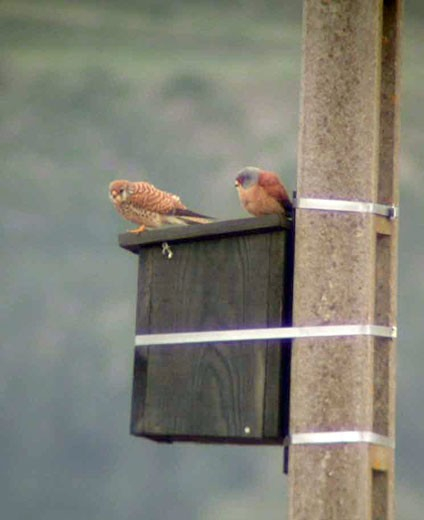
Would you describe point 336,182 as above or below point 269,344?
above

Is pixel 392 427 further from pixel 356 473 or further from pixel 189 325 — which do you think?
pixel 189 325

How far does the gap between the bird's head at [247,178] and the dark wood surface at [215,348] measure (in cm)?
27

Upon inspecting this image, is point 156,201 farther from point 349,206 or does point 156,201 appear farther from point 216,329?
point 349,206

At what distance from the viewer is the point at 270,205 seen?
380 centimetres

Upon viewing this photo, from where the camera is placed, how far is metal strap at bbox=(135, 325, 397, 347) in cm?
342

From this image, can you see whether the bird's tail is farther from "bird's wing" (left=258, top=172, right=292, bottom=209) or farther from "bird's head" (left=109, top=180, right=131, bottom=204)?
"bird's wing" (left=258, top=172, right=292, bottom=209)

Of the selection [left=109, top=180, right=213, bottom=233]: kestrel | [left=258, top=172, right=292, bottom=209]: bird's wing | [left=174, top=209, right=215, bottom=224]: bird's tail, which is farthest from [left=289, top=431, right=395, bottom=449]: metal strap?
[left=109, top=180, right=213, bottom=233]: kestrel

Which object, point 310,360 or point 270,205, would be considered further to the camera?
point 270,205

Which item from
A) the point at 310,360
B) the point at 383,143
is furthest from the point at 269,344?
the point at 383,143

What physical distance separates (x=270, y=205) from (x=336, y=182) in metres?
0.31

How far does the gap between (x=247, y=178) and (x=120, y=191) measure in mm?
1226

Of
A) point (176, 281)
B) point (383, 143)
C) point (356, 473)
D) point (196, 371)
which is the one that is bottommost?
point (356, 473)

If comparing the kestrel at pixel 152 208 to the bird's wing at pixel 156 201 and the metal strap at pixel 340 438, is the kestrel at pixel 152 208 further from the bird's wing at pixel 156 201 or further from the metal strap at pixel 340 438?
the metal strap at pixel 340 438

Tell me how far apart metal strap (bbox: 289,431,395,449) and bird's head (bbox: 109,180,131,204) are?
1.88 meters
